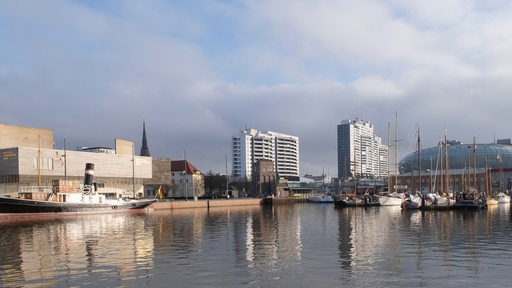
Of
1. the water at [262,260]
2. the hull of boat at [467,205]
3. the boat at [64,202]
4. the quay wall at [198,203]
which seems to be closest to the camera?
the water at [262,260]

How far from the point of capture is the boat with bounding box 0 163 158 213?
77.5m

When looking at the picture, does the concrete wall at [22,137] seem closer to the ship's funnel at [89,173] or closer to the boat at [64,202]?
the ship's funnel at [89,173]

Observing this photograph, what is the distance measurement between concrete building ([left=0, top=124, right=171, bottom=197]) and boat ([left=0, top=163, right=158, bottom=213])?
38.9 feet

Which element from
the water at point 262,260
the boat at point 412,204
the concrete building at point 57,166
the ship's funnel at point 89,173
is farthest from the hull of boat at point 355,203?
the water at point 262,260

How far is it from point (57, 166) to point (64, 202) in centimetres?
3713

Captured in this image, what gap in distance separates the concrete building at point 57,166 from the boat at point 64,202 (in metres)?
11.9

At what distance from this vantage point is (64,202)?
82625 mm

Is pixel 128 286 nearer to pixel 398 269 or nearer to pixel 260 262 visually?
pixel 260 262

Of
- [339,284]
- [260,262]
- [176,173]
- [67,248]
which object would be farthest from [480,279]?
[176,173]

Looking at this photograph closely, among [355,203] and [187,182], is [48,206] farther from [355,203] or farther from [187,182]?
[187,182]

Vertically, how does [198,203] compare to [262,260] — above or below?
below

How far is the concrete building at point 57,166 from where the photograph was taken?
4316 inches

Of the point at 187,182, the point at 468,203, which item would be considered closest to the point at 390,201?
the point at 468,203

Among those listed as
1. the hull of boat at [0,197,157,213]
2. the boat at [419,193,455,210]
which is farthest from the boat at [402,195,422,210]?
the hull of boat at [0,197,157,213]
